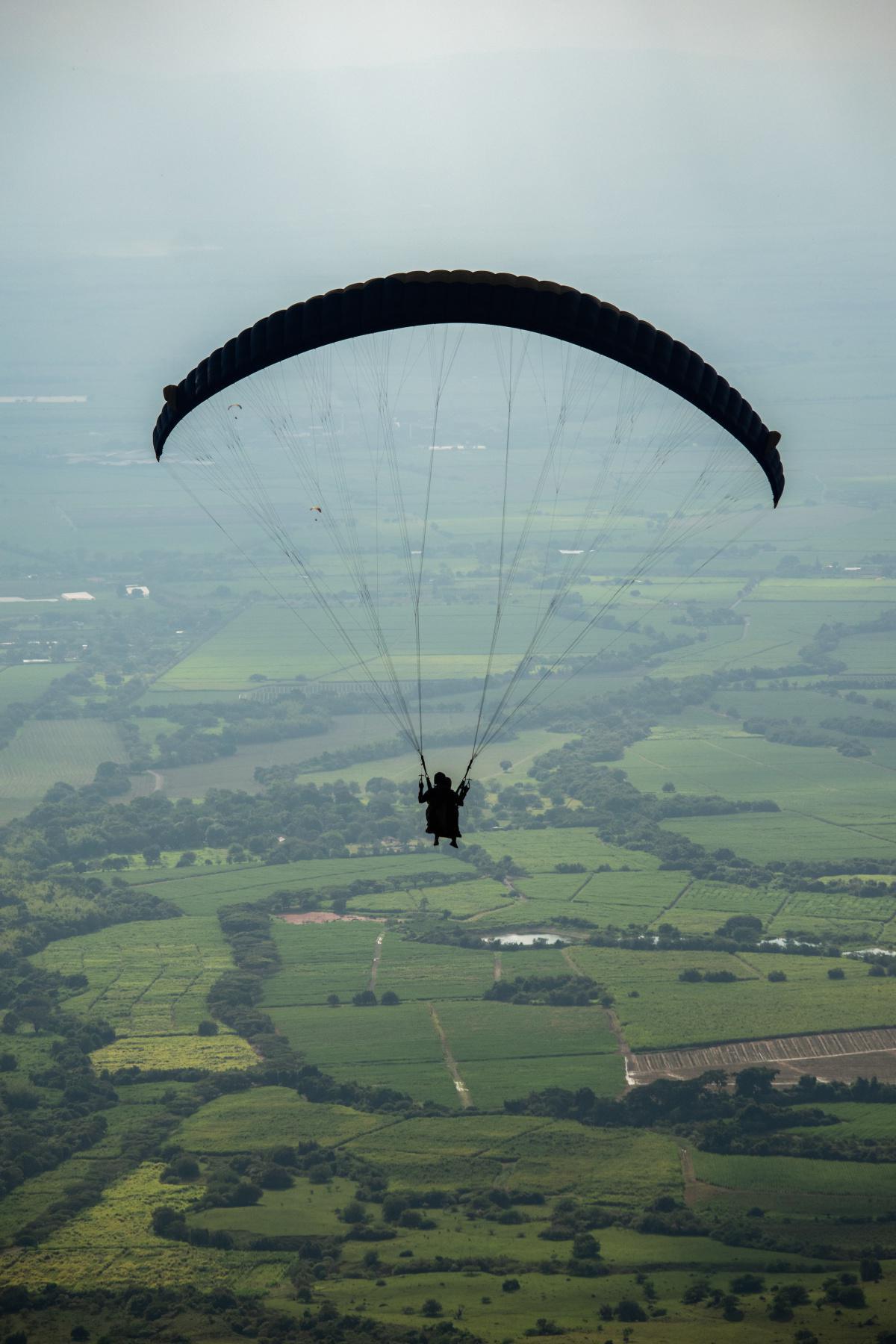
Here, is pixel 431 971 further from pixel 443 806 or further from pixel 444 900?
pixel 443 806

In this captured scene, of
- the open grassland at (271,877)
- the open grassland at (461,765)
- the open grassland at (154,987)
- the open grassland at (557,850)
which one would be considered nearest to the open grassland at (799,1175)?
the open grassland at (154,987)

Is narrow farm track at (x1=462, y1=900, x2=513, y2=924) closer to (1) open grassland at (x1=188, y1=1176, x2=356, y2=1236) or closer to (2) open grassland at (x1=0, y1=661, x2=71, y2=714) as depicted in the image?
(1) open grassland at (x1=188, y1=1176, x2=356, y2=1236)

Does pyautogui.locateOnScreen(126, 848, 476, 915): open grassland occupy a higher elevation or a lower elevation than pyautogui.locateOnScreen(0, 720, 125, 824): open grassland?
lower

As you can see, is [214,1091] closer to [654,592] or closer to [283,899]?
[283,899]

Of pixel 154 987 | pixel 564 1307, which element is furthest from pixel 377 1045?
pixel 564 1307

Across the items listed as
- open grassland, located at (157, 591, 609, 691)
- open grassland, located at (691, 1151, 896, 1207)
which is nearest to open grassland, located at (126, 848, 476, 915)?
open grassland, located at (691, 1151, 896, 1207)

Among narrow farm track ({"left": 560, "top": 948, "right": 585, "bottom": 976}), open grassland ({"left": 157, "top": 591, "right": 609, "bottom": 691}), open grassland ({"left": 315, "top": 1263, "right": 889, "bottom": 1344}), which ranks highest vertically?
open grassland ({"left": 157, "top": 591, "right": 609, "bottom": 691})

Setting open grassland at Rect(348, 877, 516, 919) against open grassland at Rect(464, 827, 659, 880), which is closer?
open grassland at Rect(348, 877, 516, 919)
